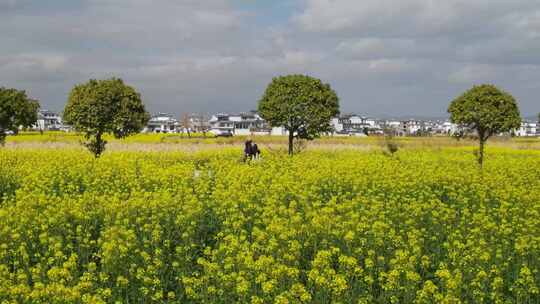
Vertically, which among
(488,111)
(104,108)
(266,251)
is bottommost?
(266,251)

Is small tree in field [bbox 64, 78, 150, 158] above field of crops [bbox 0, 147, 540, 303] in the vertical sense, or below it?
above

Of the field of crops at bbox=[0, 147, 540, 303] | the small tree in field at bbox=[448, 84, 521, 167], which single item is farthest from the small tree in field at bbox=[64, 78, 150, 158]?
the small tree in field at bbox=[448, 84, 521, 167]

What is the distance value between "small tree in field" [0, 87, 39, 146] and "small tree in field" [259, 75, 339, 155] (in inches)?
740

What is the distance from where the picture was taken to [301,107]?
36.2 metres

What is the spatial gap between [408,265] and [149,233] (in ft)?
19.6

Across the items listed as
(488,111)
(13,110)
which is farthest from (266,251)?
(13,110)

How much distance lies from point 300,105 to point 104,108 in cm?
1205

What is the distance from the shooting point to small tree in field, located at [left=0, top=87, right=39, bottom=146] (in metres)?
41.5

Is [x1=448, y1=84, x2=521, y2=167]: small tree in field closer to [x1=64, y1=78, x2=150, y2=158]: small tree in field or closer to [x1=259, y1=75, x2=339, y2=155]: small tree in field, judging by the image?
[x1=259, y1=75, x2=339, y2=155]: small tree in field

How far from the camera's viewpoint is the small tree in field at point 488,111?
1302 inches

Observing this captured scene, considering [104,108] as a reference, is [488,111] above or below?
below

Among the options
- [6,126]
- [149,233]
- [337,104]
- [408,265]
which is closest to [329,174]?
[149,233]

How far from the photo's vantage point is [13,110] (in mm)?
42000

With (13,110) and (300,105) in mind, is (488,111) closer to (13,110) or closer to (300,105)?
(300,105)
